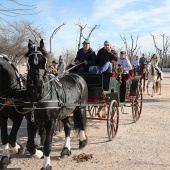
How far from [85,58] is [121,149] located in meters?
2.32

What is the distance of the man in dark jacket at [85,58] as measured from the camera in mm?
6512

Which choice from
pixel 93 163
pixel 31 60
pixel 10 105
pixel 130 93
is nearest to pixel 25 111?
pixel 10 105

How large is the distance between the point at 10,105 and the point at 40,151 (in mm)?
1085

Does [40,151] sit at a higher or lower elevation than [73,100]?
lower

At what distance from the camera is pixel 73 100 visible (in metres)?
5.11

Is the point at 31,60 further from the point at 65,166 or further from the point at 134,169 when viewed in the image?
the point at 134,169

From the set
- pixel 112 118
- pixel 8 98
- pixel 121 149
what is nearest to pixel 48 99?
pixel 8 98

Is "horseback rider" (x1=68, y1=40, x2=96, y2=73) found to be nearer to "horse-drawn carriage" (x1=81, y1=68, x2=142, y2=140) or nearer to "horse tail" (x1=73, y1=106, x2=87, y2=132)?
"horse-drawn carriage" (x1=81, y1=68, x2=142, y2=140)

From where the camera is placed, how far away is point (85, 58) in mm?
6633

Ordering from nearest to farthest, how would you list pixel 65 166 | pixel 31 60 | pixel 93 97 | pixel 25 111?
pixel 31 60 < pixel 25 111 < pixel 65 166 < pixel 93 97

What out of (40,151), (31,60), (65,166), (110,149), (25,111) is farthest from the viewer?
(110,149)

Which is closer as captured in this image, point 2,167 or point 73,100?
point 2,167

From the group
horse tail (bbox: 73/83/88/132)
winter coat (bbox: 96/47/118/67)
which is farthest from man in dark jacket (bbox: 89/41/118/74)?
horse tail (bbox: 73/83/88/132)

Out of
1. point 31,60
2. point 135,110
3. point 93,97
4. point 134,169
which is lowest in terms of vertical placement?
point 134,169
